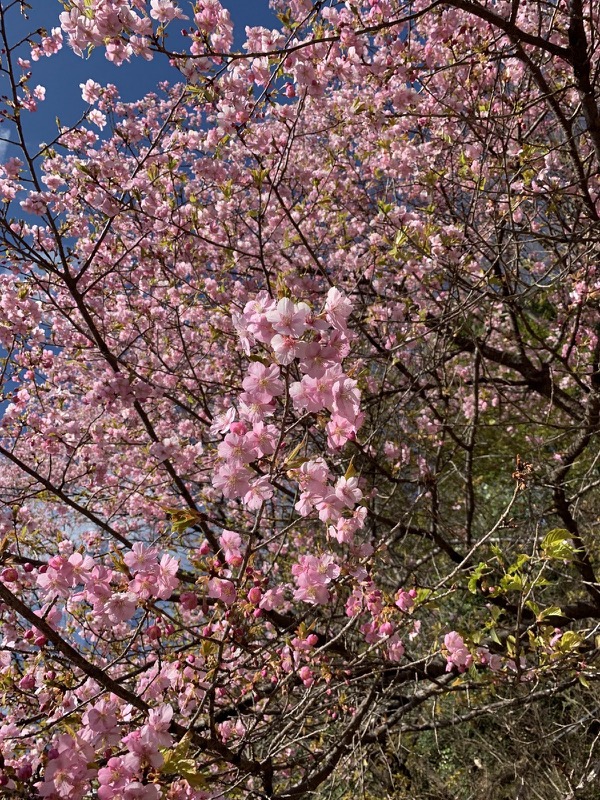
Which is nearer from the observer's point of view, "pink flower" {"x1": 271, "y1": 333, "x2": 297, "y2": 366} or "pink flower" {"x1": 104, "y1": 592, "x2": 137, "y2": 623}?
"pink flower" {"x1": 271, "y1": 333, "x2": 297, "y2": 366}

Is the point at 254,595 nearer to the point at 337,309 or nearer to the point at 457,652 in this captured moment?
the point at 337,309

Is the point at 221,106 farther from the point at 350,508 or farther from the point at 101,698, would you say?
the point at 101,698

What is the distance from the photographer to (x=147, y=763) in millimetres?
1517

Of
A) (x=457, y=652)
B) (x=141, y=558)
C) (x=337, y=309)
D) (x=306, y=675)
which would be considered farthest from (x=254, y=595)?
(x=457, y=652)

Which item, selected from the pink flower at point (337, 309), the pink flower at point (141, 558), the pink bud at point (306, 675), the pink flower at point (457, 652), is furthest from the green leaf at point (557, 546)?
the pink flower at point (141, 558)

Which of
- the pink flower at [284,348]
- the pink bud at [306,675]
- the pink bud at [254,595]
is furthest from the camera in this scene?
the pink bud at [306,675]

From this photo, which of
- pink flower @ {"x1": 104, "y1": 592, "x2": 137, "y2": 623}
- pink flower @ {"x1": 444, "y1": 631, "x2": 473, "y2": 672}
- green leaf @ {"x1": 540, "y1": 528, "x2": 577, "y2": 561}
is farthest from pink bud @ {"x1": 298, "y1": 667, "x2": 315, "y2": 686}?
green leaf @ {"x1": 540, "y1": 528, "x2": 577, "y2": 561}

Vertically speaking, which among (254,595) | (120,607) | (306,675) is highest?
(120,607)

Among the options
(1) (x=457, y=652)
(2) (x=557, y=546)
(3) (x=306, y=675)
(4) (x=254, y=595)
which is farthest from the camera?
(1) (x=457, y=652)

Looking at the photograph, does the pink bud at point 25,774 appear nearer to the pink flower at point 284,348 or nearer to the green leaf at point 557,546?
the pink flower at point 284,348

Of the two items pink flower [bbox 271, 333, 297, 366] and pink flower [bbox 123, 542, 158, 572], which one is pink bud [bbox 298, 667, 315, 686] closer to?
pink flower [bbox 123, 542, 158, 572]

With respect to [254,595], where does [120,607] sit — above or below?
above

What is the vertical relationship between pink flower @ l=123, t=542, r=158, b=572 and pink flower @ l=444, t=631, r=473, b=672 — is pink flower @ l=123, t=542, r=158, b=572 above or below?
above

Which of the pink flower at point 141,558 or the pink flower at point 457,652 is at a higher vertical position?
the pink flower at point 141,558
